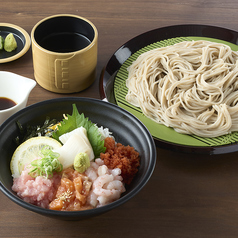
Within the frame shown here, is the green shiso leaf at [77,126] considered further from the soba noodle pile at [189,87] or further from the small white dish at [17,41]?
the small white dish at [17,41]

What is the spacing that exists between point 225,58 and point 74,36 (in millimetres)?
902

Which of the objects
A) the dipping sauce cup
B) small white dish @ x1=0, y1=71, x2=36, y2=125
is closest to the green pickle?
the dipping sauce cup

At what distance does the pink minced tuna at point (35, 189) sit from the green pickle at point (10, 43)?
1081 millimetres

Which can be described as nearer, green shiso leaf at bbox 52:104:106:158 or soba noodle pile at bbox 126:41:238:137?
green shiso leaf at bbox 52:104:106:158

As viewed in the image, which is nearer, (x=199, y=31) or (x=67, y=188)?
(x=67, y=188)

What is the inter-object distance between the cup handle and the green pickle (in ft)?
1.51

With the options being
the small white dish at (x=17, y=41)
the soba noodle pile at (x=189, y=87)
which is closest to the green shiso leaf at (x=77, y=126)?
the soba noodle pile at (x=189, y=87)

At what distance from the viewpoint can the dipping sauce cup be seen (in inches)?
68.1

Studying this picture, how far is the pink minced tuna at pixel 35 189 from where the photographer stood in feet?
3.95

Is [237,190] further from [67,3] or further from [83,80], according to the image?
[67,3]

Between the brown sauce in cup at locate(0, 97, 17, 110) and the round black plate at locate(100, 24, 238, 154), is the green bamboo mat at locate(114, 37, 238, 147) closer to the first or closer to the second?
the round black plate at locate(100, 24, 238, 154)

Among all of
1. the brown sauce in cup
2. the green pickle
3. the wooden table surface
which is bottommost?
the wooden table surface

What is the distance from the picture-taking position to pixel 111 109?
1.49m

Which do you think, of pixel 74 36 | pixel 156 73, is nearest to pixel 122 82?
pixel 156 73
